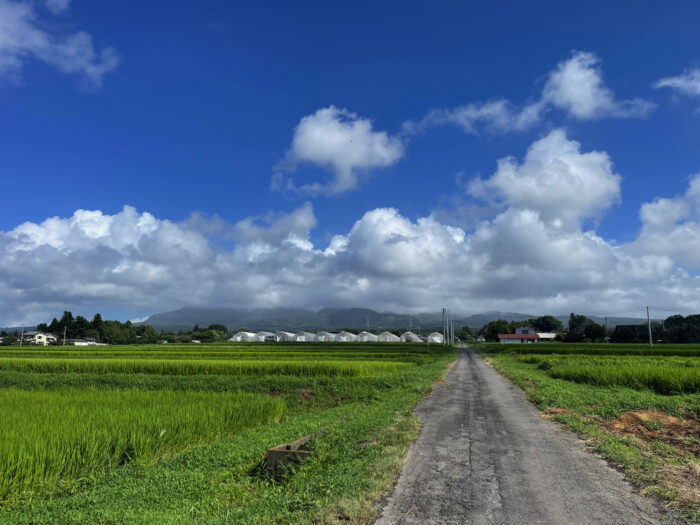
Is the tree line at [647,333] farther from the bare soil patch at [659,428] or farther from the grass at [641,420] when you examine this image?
the bare soil patch at [659,428]

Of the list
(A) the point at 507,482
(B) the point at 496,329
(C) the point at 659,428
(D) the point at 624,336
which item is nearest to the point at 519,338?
(B) the point at 496,329

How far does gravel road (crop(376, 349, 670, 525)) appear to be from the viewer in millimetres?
5234

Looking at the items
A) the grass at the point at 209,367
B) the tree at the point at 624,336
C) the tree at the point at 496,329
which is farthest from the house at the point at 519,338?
the grass at the point at 209,367

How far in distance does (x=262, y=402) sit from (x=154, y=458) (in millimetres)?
5307

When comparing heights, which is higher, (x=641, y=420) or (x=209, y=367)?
(x=641, y=420)

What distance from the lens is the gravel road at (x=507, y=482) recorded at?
5234mm

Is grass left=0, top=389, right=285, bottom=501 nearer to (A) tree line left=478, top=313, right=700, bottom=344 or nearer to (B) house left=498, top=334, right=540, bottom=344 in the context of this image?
(A) tree line left=478, top=313, right=700, bottom=344

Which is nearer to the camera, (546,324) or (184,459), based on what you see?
(184,459)

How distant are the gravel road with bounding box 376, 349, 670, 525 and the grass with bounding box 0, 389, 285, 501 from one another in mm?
5309

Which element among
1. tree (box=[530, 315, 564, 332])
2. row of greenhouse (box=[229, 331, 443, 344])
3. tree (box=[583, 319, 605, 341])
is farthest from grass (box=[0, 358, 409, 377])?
tree (box=[530, 315, 564, 332])

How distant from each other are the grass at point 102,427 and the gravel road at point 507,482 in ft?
17.4

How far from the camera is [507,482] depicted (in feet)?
21.1

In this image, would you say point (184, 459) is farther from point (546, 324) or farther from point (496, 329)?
point (546, 324)

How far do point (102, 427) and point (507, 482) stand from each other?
26.7ft
